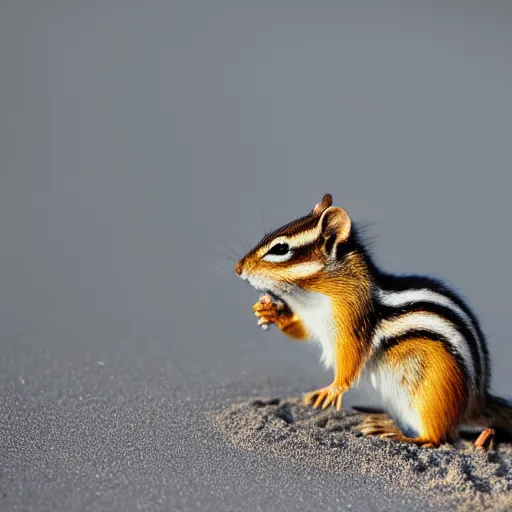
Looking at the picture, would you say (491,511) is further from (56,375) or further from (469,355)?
(56,375)

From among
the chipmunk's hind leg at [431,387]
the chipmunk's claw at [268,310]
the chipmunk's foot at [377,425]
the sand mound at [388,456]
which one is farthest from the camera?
the chipmunk's claw at [268,310]

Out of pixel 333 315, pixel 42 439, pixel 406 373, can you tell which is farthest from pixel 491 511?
pixel 42 439

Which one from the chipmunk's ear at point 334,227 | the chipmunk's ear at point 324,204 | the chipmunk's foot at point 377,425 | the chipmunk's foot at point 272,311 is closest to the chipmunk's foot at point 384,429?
the chipmunk's foot at point 377,425

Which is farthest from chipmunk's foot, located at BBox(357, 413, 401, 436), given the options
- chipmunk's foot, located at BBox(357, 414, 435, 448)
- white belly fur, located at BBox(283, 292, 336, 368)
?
white belly fur, located at BBox(283, 292, 336, 368)

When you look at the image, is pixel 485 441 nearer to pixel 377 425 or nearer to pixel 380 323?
pixel 377 425

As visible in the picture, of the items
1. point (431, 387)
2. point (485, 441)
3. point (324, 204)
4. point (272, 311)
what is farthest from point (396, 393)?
point (324, 204)

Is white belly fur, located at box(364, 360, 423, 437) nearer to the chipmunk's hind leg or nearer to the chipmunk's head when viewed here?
the chipmunk's hind leg

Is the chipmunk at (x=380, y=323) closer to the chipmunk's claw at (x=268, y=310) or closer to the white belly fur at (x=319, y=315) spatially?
the white belly fur at (x=319, y=315)
